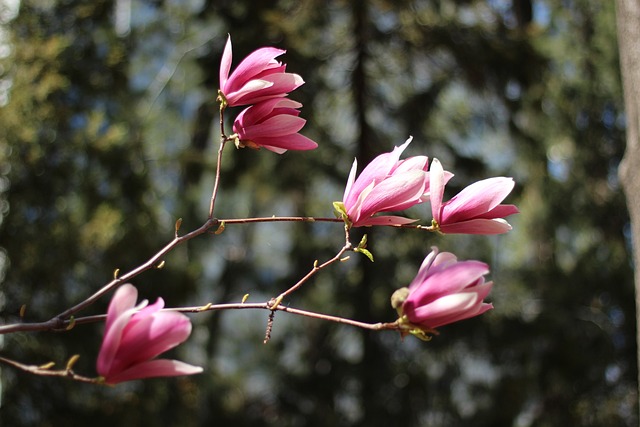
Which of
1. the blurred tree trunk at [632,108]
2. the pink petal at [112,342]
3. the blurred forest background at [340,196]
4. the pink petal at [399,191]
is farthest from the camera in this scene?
the blurred forest background at [340,196]

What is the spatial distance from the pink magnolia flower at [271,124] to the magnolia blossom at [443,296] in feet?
0.62

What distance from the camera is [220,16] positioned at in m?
3.96

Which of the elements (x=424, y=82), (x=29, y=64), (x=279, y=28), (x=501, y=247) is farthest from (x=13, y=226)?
(x=501, y=247)

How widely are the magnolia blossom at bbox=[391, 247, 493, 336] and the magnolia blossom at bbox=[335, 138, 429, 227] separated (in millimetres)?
77

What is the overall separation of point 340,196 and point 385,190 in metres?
3.30

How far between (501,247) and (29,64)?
123 inches

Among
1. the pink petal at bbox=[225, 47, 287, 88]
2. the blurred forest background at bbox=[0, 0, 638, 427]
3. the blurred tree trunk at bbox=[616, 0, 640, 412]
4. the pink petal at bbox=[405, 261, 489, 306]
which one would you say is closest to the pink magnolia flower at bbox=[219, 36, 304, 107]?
the pink petal at bbox=[225, 47, 287, 88]

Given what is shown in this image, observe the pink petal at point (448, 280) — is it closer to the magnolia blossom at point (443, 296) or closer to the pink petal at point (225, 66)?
the magnolia blossom at point (443, 296)

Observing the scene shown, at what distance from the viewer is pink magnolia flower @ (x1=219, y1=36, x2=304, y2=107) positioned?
73 centimetres

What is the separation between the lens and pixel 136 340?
572 mm

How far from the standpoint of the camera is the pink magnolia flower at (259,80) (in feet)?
2.40

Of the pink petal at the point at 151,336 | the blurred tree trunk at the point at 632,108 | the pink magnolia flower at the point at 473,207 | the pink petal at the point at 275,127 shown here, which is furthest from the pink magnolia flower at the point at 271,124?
the blurred tree trunk at the point at 632,108

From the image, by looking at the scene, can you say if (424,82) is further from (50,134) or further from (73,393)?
(73,393)

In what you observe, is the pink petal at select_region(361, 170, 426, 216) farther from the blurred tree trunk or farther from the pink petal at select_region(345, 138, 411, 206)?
the blurred tree trunk
